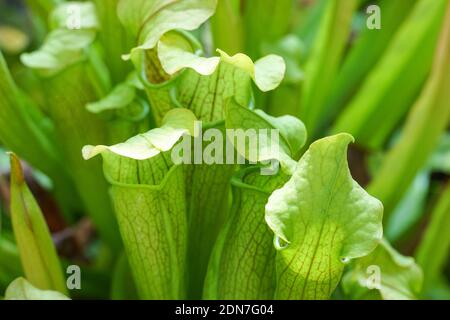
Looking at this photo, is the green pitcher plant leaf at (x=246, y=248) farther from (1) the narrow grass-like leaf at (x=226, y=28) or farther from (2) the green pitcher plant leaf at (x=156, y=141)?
(1) the narrow grass-like leaf at (x=226, y=28)

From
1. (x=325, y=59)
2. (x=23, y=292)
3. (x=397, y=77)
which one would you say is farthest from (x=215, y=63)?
(x=397, y=77)

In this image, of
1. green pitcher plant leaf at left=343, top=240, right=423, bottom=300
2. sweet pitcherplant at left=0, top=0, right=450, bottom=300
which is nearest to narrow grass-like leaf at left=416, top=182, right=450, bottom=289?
sweet pitcherplant at left=0, top=0, right=450, bottom=300

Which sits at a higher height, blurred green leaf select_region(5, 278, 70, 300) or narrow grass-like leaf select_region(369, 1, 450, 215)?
narrow grass-like leaf select_region(369, 1, 450, 215)

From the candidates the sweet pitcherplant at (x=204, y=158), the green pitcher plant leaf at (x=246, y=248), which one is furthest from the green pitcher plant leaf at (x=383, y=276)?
the green pitcher plant leaf at (x=246, y=248)

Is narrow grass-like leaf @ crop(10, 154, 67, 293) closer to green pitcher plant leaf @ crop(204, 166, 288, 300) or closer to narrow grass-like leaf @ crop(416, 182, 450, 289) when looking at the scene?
green pitcher plant leaf @ crop(204, 166, 288, 300)

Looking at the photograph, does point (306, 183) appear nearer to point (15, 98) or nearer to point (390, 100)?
point (15, 98)

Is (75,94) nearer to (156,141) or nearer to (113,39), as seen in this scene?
(113,39)

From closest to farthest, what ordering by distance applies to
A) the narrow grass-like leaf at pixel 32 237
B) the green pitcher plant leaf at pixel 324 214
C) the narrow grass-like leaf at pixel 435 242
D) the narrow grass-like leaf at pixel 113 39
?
the green pitcher plant leaf at pixel 324 214, the narrow grass-like leaf at pixel 32 237, the narrow grass-like leaf at pixel 113 39, the narrow grass-like leaf at pixel 435 242
